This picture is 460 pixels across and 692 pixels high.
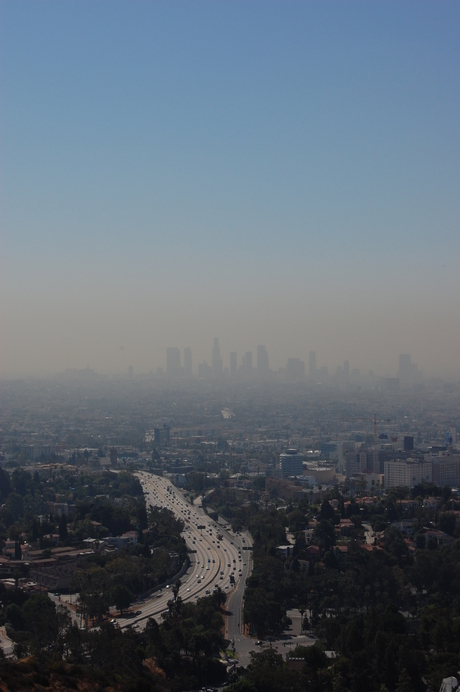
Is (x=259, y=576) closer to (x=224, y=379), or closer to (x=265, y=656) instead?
(x=265, y=656)

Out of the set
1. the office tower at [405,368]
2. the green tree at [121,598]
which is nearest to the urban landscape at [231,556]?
the green tree at [121,598]

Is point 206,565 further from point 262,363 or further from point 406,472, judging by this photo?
point 262,363

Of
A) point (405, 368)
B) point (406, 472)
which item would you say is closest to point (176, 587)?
point (406, 472)

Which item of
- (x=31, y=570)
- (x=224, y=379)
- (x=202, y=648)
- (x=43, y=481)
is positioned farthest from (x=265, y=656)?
(x=224, y=379)

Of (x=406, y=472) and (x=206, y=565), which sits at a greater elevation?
(x=406, y=472)

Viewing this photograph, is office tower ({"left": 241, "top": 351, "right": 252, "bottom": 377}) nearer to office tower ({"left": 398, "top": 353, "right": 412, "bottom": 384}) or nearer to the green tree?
office tower ({"left": 398, "top": 353, "right": 412, "bottom": 384})

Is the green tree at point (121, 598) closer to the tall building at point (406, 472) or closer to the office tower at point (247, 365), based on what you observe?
the tall building at point (406, 472)
